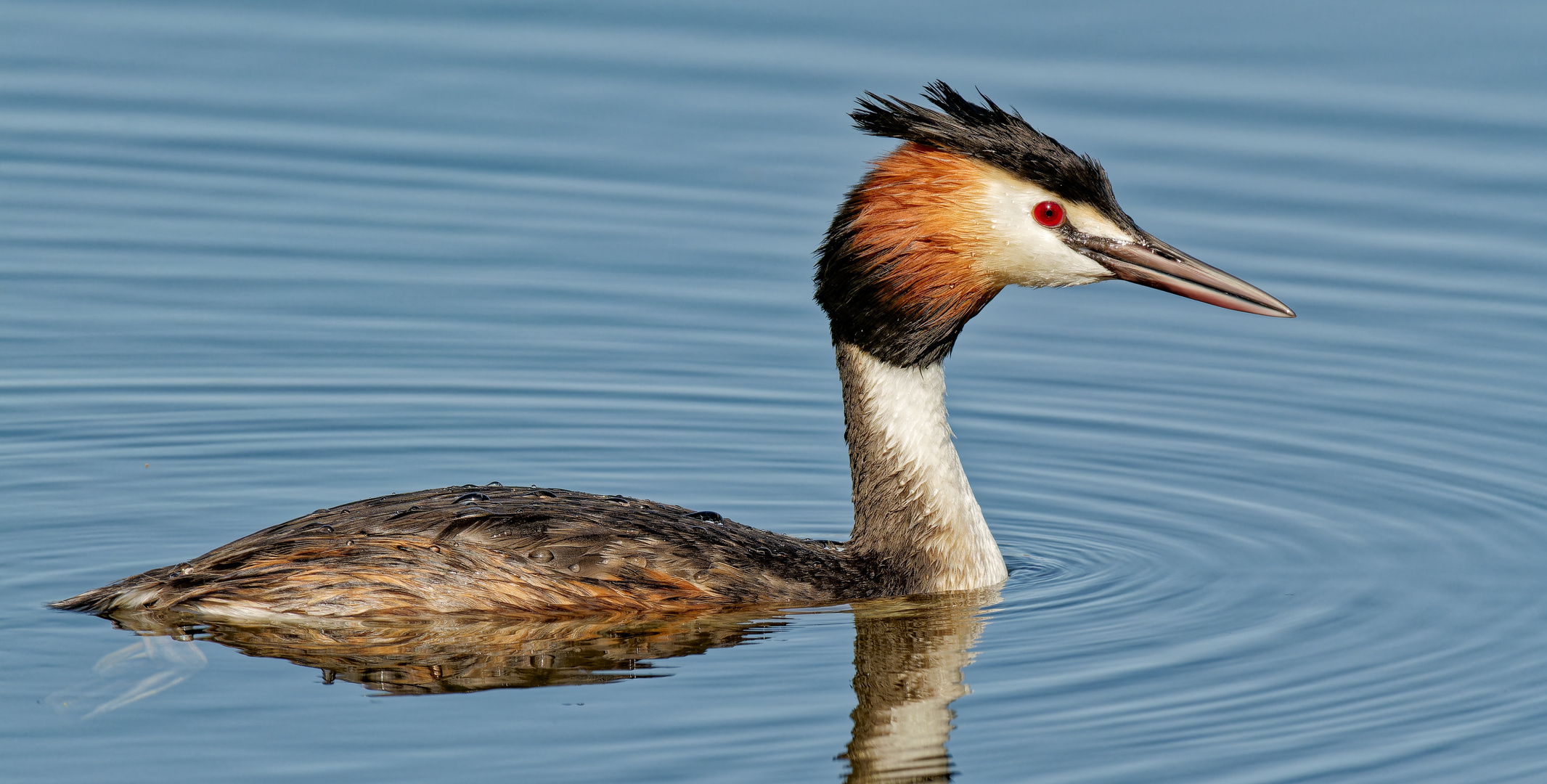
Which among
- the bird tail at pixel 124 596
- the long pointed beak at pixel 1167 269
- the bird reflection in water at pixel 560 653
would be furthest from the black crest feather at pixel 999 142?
the bird tail at pixel 124 596

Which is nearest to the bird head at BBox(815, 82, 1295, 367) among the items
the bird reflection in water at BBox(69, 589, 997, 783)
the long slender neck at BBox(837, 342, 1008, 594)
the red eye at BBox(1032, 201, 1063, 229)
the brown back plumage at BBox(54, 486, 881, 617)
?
the red eye at BBox(1032, 201, 1063, 229)

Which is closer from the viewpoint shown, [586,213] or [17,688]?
[17,688]

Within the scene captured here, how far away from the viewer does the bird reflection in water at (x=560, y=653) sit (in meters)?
8.80

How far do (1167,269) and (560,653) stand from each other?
9.72ft

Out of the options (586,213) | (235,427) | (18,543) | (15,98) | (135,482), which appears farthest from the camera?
(15,98)

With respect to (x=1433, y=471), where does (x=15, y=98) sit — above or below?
above

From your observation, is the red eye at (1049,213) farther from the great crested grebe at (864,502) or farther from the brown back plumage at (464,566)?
the brown back plumage at (464,566)

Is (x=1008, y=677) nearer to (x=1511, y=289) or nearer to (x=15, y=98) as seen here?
(x=1511, y=289)

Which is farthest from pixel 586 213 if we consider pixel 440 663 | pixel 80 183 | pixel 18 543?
pixel 440 663

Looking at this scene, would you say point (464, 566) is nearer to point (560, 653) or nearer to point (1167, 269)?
point (560, 653)

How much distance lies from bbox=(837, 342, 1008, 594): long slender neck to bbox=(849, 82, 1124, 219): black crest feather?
0.93 meters

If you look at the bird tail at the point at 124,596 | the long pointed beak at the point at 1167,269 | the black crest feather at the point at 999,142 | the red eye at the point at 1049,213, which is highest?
the black crest feather at the point at 999,142

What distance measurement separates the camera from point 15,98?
56.3ft

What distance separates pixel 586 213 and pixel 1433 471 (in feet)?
18.9
